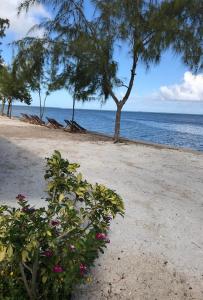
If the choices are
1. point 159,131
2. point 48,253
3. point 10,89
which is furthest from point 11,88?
point 48,253

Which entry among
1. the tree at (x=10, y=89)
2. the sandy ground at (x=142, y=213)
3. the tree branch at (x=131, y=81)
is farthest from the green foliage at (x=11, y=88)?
the sandy ground at (x=142, y=213)

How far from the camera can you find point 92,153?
1199 cm

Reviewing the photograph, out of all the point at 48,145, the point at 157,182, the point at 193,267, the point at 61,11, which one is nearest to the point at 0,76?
the point at 61,11

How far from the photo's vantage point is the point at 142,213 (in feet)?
20.6

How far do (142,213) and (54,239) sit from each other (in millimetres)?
3463

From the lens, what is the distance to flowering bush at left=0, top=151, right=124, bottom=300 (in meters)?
2.85

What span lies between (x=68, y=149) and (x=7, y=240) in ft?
31.9

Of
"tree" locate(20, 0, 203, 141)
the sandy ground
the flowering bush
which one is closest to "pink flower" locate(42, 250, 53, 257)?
the flowering bush

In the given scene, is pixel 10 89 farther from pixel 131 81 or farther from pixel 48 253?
pixel 48 253

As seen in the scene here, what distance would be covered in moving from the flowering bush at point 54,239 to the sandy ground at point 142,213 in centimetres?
67

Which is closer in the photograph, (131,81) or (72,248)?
(72,248)

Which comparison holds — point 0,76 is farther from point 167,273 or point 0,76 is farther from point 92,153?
point 167,273

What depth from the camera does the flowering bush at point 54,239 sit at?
2854 mm

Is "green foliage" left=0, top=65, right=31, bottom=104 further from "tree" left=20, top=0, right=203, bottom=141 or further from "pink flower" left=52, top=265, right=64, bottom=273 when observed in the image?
"pink flower" left=52, top=265, right=64, bottom=273
